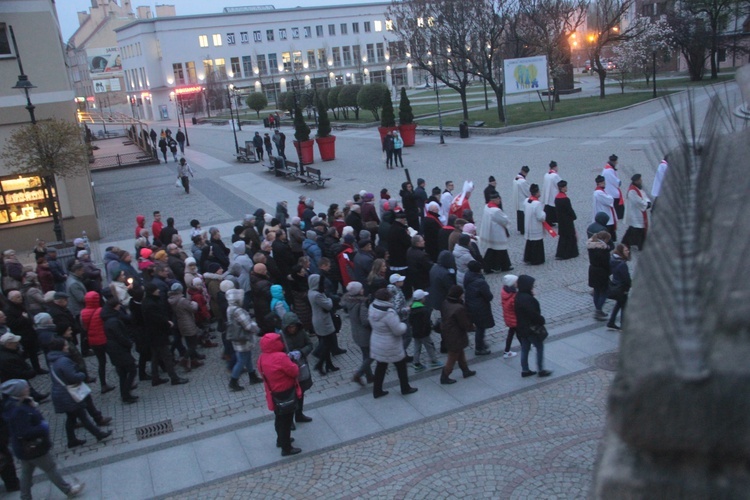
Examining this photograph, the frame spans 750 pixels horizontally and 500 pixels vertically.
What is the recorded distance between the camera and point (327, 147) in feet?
102

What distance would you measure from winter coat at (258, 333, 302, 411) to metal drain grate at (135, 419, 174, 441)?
75.8 inches

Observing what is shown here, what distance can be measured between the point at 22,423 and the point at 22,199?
14432 millimetres

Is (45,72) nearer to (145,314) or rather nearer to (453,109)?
(145,314)

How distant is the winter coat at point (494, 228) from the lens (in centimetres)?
1281

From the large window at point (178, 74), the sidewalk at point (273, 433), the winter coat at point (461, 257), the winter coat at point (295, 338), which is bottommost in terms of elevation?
the sidewalk at point (273, 433)

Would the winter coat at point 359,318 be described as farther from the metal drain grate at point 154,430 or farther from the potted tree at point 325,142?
the potted tree at point 325,142

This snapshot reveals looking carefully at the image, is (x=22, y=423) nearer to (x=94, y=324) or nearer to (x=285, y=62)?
(x=94, y=324)

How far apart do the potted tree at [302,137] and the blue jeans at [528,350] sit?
2011 centimetres

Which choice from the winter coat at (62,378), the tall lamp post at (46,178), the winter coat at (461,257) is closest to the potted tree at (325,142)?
the tall lamp post at (46,178)

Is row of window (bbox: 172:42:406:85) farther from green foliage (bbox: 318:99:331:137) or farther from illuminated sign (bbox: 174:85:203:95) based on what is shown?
green foliage (bbox: 318:99:331:137)

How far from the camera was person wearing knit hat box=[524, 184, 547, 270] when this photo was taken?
1296 centimetres

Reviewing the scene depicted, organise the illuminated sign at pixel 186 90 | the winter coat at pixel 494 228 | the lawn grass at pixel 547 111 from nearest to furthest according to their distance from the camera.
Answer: the winter coat at pixel 494 228 < the lawn grass at pixel 547 111 < the illuminated sign at pixel 186 90

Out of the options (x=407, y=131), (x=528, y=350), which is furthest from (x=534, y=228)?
(x=407, y=131)

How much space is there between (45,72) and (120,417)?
13.6m
